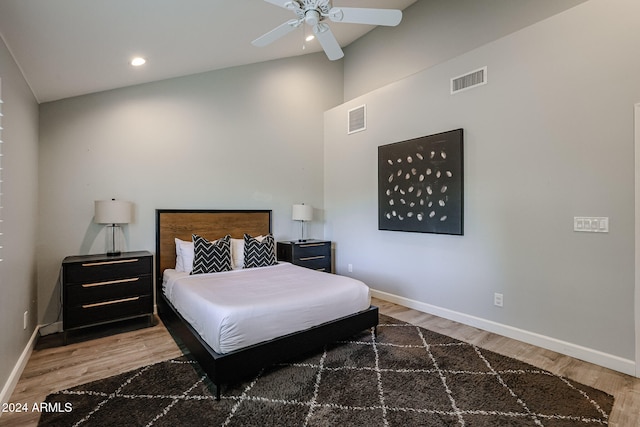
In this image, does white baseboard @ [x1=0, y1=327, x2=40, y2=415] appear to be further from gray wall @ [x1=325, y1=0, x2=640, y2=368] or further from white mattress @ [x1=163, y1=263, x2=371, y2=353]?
gray wall @ [x1=325, y1=0, x2=640, y2=368]

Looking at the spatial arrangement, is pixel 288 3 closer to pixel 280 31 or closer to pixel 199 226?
pixel 280 31

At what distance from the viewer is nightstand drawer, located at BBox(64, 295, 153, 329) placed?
3.02 meters

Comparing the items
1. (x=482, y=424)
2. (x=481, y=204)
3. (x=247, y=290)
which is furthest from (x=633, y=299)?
(x=247, y=290)

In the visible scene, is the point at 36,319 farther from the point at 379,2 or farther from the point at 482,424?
the point at 379,2

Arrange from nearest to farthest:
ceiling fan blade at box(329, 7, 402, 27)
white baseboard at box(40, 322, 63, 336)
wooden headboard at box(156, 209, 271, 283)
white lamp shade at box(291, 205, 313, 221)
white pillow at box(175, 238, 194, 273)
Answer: ceiling fan blade at box(329, 7, 402, 27) → white baseboard at box(40, 322, 63, 336) → white pillow at box(175, 238, 194, 273) → wooden headboard at box(156, 209, 271, 283) → white lamp shade at box(291, 205, 313, 221)

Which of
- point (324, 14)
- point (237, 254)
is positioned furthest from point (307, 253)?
point (324, 14)

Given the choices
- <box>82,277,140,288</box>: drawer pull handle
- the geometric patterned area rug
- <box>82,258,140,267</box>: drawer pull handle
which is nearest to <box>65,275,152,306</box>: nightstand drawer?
<box>82,277,140,288</box>: drawer pull handle

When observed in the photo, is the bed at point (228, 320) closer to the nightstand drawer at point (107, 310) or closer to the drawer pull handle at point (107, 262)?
the nightstand drawer at point (107, 310)

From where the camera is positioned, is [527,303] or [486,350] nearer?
[486,350]

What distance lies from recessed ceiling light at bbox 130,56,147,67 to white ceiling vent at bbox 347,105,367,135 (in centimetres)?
282

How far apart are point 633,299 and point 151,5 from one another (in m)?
4.29

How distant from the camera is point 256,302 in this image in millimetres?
2420

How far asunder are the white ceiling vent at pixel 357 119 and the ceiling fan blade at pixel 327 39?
5.92 feet

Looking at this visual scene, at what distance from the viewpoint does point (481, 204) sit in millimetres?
3340
